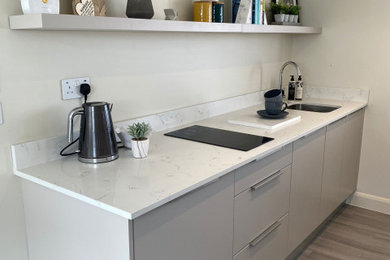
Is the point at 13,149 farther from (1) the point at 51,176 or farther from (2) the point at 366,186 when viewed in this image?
(2) the point at 366,186

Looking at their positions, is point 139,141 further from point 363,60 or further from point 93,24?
point 363,60

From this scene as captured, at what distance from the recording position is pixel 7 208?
1.68 m

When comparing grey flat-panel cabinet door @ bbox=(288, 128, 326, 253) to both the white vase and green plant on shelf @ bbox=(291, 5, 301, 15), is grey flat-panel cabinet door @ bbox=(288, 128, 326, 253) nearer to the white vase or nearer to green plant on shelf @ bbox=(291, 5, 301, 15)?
green plant on shelf @ bbox=(291, 5, 301, 15)

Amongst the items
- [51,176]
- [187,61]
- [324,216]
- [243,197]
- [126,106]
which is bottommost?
[324,216]

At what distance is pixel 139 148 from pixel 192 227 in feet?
1.49

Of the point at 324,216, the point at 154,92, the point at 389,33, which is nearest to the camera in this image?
the point at 154,92

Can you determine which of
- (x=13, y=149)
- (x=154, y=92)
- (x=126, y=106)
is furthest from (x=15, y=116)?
(x=154, y=92)

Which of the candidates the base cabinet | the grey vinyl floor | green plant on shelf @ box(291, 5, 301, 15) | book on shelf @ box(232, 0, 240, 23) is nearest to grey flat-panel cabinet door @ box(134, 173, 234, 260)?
the base cabinet

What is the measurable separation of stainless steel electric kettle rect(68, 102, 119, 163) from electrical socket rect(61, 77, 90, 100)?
12cm

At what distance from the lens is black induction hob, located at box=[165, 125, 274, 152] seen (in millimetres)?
2072

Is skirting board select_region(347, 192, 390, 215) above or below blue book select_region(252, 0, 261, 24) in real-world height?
below

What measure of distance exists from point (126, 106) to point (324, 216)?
1.73 meters

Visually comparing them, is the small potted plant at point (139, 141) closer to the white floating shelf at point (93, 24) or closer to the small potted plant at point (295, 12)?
the white floating shelf at point (93, 24)

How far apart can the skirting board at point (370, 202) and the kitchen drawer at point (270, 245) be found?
1430 mm
